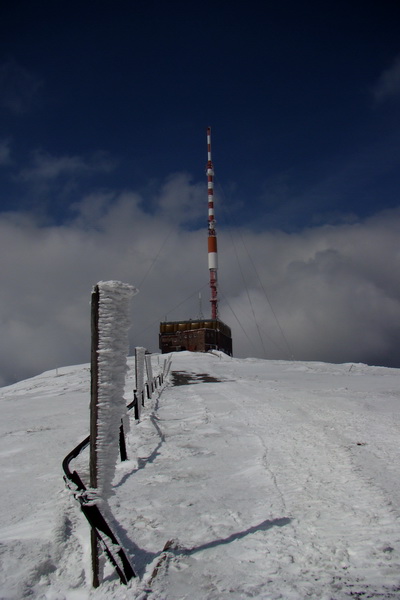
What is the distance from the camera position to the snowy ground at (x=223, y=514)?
3.00 metres

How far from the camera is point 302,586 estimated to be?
2.89m

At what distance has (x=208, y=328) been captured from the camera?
57.4m

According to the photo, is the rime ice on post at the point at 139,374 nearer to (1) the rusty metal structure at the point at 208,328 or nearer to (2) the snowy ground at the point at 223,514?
(2) the snowy ground at the point at 223,514

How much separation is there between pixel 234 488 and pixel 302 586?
2.02 metres

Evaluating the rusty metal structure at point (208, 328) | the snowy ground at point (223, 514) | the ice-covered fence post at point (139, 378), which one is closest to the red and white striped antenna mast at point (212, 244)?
the rusty metal structure at point (208, 328)

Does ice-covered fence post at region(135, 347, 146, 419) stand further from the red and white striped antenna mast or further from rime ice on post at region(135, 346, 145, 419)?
the red and white striped antenna mast

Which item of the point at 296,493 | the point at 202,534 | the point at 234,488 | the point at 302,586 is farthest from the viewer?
the point at 234,488

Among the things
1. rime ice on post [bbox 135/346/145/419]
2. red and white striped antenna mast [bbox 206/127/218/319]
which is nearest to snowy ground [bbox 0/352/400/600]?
rime ice on post [bbox 135/346/145/419]

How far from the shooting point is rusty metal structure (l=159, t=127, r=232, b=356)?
55062mm

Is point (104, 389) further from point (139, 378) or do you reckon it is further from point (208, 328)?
point (208, 328)

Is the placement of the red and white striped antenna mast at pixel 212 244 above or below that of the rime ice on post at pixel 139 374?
above

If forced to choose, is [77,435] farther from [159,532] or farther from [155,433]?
[159,532]

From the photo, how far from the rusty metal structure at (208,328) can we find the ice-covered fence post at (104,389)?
51641 millimetres

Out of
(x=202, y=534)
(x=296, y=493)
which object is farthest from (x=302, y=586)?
(x=296, y=493)
